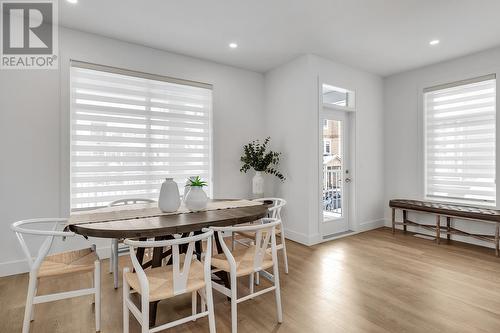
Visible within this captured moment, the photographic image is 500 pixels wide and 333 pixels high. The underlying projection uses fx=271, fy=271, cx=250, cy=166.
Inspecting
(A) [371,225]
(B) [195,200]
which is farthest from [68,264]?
(A) [371,225]

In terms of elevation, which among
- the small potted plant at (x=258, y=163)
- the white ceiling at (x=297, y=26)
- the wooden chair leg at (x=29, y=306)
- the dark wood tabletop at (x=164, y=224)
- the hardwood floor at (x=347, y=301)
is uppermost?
the white ceiling at (x=297, y=26)

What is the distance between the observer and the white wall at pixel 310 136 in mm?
3979

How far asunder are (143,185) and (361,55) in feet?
12.1

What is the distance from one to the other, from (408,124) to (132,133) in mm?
4501

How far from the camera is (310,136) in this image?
395 cm

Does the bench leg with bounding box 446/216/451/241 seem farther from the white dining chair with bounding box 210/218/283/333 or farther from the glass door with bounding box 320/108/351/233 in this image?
the white dining chair with bounding box 210/218/283/333

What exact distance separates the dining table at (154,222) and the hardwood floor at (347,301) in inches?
16.6

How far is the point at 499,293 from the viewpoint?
8.23 feet

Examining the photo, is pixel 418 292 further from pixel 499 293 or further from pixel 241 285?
pixel 241 285

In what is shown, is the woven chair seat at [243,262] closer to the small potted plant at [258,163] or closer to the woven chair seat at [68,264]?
the woven chair seat at [68,264]

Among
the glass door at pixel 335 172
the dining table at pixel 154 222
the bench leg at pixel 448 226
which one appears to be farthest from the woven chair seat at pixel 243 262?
the bench leg at pixel 448 226

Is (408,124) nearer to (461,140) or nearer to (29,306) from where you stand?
(461,140)

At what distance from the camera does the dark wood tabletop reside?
72.1 inches

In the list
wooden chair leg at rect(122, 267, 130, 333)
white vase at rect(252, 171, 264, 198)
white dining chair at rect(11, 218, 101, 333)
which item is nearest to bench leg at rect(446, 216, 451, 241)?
white vase at rect(252, 171, 264, 198)
